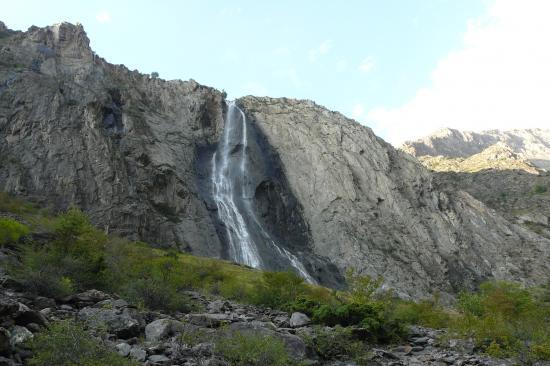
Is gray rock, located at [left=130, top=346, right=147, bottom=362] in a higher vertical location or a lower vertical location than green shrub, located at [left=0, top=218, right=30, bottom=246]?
lower

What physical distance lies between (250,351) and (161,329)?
3228 mm

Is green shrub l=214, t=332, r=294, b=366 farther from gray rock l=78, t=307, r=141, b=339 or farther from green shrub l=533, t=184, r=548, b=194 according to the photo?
green shrub l=533, t=184, r=548, b=194

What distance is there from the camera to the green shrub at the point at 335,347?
18.4 m

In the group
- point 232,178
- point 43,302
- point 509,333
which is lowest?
point 509,333

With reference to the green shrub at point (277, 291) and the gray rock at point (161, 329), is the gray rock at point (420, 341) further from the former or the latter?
the gray rock at point (161, 329)

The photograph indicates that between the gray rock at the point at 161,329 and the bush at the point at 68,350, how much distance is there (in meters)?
3.79

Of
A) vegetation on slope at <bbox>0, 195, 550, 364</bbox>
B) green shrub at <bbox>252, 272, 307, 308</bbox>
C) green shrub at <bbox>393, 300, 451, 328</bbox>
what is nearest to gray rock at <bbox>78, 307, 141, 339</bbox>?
vegetation on slope at <bbox>0, 195, 550, 364</bbox>

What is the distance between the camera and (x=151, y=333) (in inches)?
585

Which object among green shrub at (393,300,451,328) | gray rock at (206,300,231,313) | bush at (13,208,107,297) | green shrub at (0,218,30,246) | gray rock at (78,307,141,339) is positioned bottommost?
green shrub at (393,300,451,328)

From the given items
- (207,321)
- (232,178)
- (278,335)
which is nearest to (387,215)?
(232,178)

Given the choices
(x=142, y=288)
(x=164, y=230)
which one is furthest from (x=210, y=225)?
(x=142, y=288)

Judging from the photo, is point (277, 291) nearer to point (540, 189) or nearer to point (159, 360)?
point (159, 360)

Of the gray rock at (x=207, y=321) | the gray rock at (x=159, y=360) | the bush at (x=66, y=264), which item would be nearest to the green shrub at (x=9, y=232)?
the bush at (x=66, y=264)

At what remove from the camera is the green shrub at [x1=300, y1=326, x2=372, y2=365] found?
1842 centimetres
